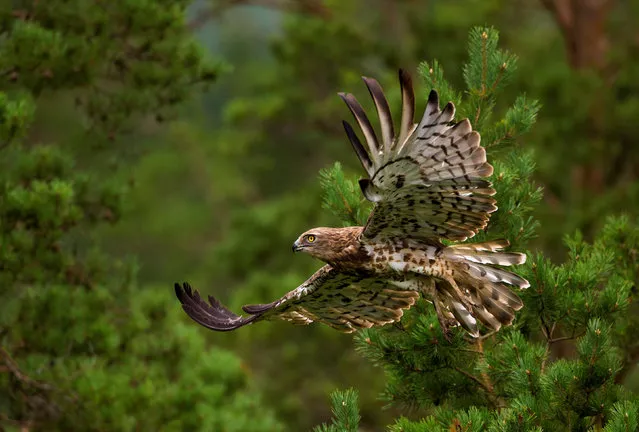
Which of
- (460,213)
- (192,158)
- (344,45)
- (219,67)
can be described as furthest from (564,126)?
(192,158)

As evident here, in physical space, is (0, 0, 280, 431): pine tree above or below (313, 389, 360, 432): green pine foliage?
above

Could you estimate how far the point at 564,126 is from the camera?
13.0m

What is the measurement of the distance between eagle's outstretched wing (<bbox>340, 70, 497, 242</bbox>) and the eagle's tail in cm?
25

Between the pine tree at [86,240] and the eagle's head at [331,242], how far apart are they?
2206mm

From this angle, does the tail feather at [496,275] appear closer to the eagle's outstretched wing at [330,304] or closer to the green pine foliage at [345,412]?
the eagle's outstretched wing at [330,304]

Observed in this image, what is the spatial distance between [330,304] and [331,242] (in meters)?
0.63

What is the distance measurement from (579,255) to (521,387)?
0.98 metres

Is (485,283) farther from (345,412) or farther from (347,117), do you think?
(347,117)

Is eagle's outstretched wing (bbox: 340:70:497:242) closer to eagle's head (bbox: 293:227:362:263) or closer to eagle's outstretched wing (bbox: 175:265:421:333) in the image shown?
eagle's head (bbox: 293:227:362:263)

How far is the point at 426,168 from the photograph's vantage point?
475cm

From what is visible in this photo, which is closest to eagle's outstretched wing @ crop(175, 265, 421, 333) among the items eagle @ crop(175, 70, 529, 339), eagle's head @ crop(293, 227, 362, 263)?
eagle @ crop(175, 70, 529, 339)

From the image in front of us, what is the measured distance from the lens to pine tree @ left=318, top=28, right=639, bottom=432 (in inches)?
187

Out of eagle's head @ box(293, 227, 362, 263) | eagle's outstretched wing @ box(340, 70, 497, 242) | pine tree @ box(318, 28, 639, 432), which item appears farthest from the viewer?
eagle's head @ box(293, 227, 362, 263)

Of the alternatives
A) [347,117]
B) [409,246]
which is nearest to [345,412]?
[409,246]
